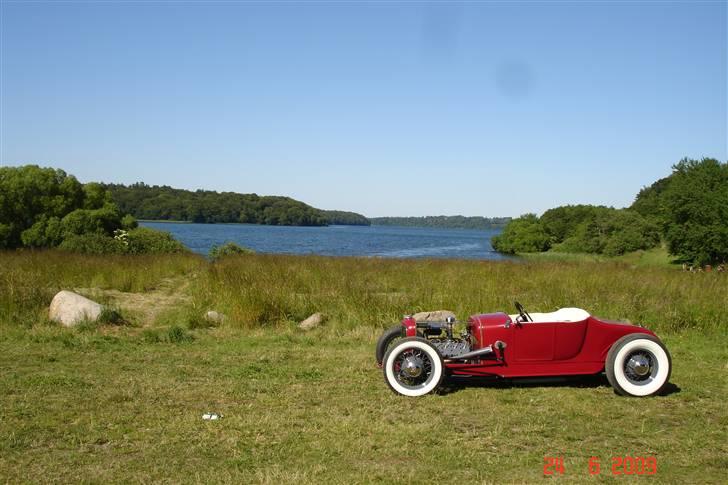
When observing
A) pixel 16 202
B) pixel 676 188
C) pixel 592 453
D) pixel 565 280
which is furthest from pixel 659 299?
pixel 676 188

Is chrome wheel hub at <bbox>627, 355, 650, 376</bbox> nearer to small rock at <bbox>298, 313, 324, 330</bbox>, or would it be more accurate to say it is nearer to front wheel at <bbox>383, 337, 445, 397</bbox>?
front wheel at <bbox>383, 337, 445, 397</bbox>

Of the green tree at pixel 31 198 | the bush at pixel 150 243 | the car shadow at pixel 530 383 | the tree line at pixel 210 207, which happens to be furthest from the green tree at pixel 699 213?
the tree line at pixel 210 207

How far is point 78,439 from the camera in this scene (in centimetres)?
465

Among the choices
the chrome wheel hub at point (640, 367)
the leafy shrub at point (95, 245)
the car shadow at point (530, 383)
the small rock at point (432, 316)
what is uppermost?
the leafy shrub at point (95, 245)

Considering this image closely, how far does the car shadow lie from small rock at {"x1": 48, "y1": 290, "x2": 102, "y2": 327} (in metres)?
6.45

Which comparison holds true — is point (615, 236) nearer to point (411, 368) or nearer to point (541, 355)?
point (541, 355)

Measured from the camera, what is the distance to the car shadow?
6379mm

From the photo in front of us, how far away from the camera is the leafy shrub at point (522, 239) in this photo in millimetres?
74688

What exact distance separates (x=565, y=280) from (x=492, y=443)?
9392 mm

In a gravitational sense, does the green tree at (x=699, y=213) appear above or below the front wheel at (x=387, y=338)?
above

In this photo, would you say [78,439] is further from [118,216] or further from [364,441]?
[118,216]

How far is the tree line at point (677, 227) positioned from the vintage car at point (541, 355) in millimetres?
39219

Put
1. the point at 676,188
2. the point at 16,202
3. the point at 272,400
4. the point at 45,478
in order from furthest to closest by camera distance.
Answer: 1. the point at 676,188
2. the point at 16,202
3. the point at 272,400
4. the point at 45,478
